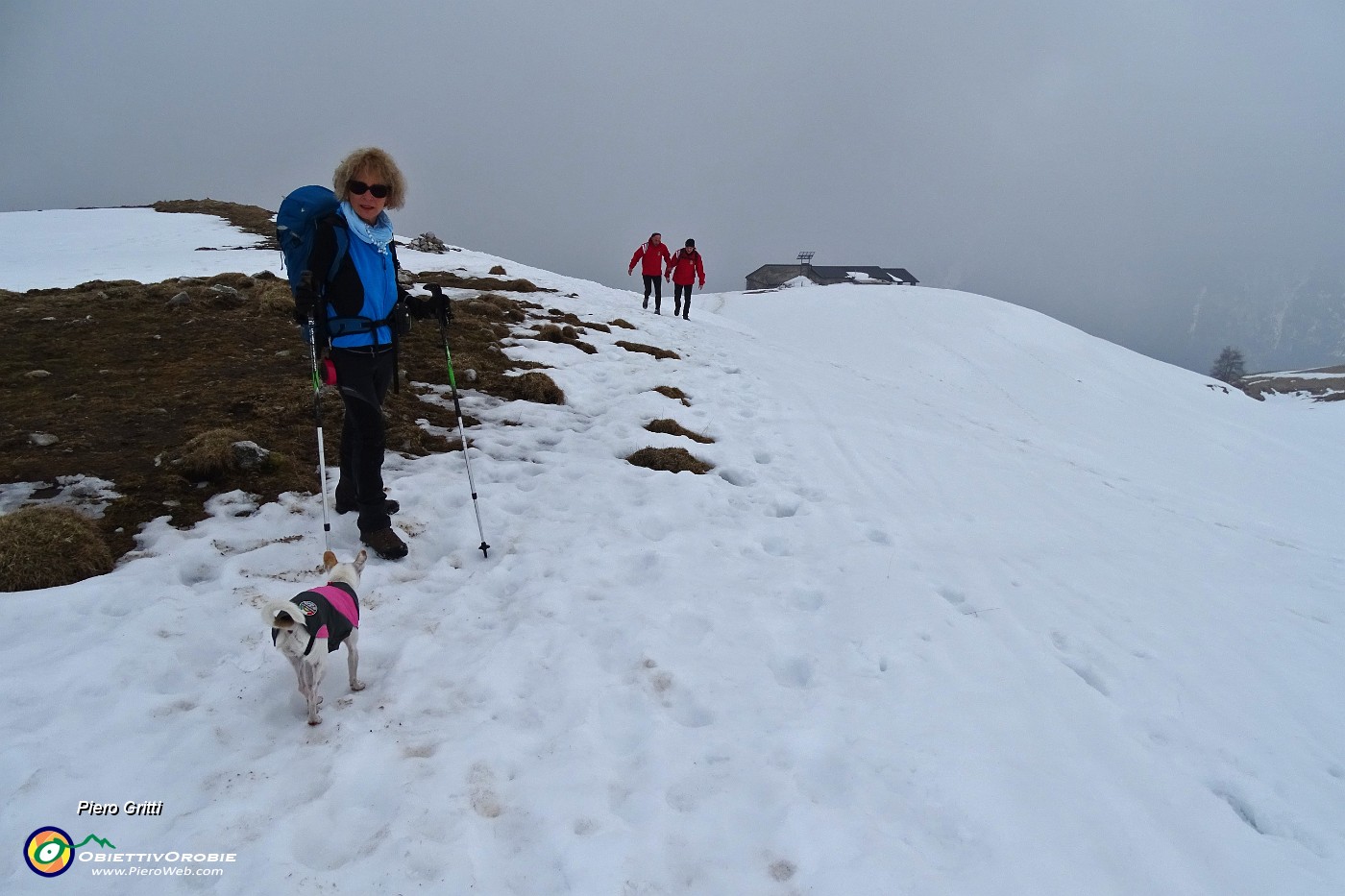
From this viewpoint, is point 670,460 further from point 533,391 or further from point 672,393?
point 672,393

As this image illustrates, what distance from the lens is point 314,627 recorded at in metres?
3.35

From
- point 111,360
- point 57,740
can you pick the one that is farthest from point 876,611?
point 111,360

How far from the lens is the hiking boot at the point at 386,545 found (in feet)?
17.8

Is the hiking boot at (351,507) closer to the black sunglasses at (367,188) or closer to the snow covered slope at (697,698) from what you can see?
the snow covered slope at (697,698)

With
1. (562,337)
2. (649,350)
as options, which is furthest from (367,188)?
(649,350)

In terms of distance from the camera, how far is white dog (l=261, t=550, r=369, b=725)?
3.26 meters

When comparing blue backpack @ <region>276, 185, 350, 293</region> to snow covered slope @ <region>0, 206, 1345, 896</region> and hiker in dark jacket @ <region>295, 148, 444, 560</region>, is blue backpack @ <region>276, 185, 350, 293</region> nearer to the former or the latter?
hiker in dark jacket @ <region>295, 148, 444, 560</region>

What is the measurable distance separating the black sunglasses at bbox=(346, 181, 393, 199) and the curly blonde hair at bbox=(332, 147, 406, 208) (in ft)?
0.11

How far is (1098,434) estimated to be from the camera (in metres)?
17.6

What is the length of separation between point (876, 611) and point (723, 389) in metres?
7.63

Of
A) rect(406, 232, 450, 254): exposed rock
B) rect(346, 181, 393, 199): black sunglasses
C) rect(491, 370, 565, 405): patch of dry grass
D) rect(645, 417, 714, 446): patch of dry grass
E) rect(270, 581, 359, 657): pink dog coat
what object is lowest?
rect(270, 581, 359, 657): pink dog coat

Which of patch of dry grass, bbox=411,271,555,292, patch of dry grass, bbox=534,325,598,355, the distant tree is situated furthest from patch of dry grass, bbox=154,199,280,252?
the distant tree

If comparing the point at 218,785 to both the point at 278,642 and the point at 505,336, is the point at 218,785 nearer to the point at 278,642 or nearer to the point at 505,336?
the point at 278,642

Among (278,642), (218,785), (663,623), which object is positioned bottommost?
(218,785)
